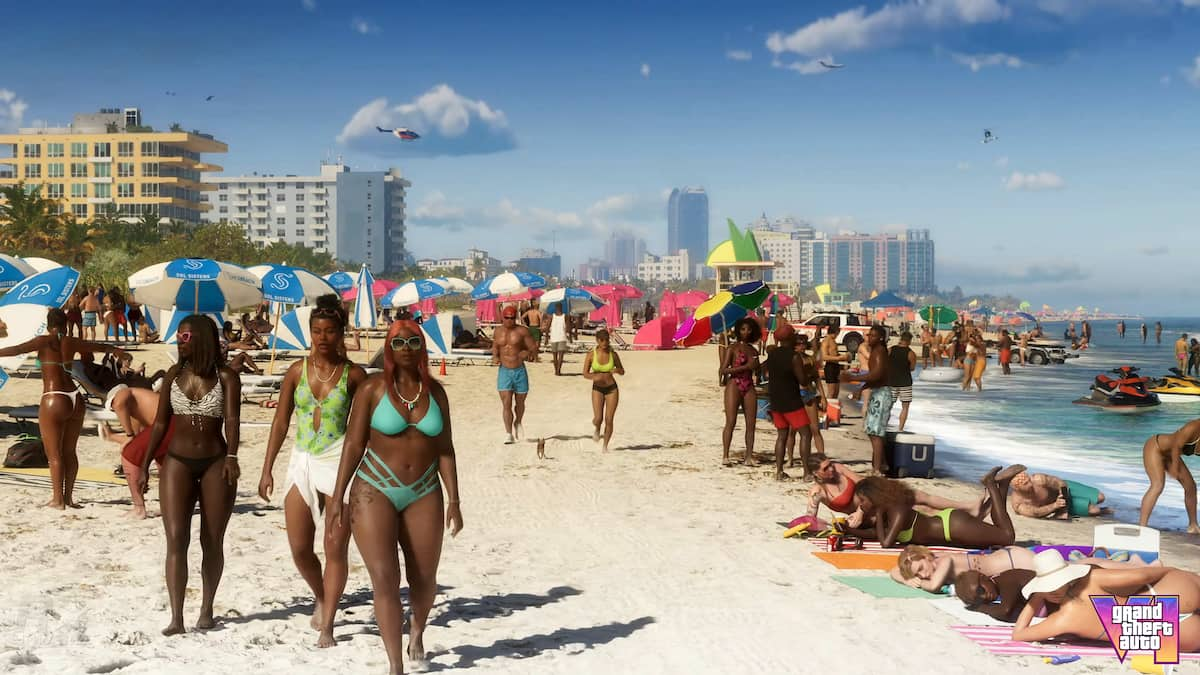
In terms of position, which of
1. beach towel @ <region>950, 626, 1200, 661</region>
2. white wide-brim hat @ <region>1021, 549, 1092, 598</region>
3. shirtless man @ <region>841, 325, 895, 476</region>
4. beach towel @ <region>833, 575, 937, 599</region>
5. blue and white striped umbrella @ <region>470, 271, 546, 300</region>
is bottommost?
beach towel @ <region>833, 575, 937, 599</region>

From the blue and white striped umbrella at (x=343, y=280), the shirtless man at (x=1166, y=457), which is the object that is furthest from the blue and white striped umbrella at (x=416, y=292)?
the shirtless man at (x=1166, y=457)

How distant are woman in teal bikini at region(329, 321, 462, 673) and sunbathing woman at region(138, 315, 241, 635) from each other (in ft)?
3.16

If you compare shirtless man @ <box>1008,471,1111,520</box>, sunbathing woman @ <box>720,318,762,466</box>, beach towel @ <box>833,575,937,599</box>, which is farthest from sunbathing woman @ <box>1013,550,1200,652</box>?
sunbathing woman @ <box>720,318,762,466</box>

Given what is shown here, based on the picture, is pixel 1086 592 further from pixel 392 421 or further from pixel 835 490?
pixel 392 421

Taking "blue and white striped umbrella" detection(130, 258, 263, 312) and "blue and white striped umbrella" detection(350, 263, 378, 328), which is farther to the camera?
"blue and white striped umbrella" detection(350, 263, 378, 328)

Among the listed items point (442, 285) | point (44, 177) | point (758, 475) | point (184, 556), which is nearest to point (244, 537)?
point (184, 556)

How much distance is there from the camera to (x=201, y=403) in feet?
16.5

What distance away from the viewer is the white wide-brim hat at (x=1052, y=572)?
213 inches

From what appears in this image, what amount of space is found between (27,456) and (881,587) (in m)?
8.30

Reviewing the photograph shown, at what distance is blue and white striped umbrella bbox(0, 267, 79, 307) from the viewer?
29.8 ft

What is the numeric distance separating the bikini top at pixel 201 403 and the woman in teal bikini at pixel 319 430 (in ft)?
0.96

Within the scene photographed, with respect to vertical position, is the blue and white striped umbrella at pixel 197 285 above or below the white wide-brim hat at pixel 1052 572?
above

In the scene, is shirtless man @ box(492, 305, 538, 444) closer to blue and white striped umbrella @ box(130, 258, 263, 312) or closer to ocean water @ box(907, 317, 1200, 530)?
ocean water @ box(907, 317, 1200, 530)

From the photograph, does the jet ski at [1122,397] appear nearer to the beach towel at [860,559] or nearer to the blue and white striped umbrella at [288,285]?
the blue and white striped umbrella at [288,285]
